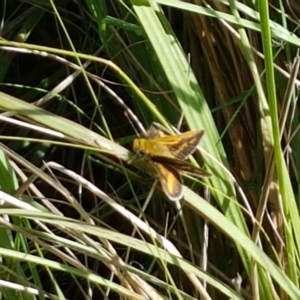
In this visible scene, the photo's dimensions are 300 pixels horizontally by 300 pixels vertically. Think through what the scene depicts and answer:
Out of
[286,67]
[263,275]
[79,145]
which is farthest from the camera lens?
[286,67]

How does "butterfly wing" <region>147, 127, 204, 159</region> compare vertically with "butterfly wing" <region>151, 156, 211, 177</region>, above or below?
above

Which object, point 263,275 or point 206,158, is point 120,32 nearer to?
point 206,158

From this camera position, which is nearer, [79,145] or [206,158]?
[79,145]

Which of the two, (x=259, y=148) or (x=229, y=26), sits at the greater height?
(x=229, y=26)

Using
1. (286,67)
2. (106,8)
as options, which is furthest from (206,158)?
(106,8)
